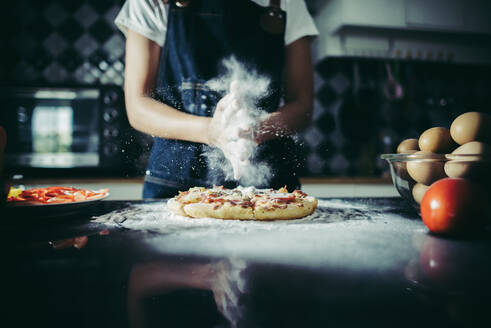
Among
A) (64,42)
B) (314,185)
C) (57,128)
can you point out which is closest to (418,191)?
(314,185)

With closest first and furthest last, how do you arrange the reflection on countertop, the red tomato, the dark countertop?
the dark countertop < the red tomato < the reflection on countertop

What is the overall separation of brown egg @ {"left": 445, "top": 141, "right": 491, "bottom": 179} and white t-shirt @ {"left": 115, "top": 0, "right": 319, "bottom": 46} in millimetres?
892

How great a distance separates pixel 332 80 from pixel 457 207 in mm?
2315

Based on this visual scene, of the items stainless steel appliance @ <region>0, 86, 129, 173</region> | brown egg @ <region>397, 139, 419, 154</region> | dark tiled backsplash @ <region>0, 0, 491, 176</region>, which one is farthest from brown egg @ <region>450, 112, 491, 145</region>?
stainless steel appliance @ <region>0, 86, 129, 173</region>

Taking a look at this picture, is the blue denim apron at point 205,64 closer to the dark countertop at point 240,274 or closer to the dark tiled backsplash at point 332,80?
the dark countertop at point 240,274

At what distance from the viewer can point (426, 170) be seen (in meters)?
0.74

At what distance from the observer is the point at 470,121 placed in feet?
2.39

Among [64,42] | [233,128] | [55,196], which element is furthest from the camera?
[64,42]

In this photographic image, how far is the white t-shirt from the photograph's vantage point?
4.17ft

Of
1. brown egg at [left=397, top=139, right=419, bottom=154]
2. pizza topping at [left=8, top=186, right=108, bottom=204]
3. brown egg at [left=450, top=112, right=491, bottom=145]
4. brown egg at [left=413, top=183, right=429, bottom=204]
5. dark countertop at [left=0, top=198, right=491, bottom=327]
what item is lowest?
dark countertop at [left=0, top=198, right=491, bottom=327]

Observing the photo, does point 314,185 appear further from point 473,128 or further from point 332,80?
point 473,128

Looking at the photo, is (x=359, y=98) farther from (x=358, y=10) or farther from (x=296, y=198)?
(x=296, y=198)

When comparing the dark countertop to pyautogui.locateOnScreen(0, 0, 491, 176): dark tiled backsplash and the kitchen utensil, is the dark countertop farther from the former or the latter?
pyautogui.locateOnScreen(0, 0, 491, 176): dark tiled backsplash

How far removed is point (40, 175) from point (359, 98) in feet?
7.42
